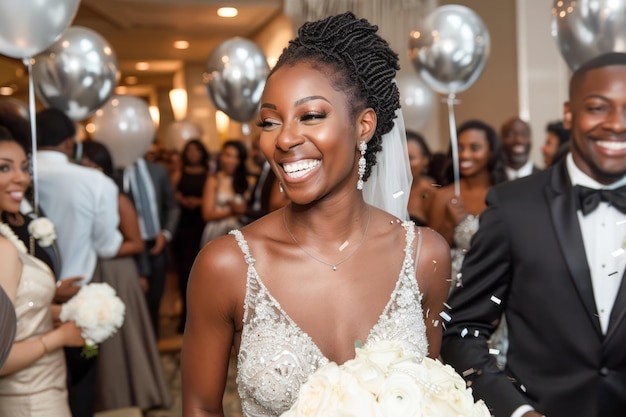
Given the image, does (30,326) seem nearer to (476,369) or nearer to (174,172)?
(476,369)

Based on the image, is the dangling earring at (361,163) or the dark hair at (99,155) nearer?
the dangling earring at (361,163)

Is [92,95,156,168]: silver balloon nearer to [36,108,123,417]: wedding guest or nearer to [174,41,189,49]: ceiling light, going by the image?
[36,108,123,417]: wedding guest

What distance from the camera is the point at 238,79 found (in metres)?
5.62

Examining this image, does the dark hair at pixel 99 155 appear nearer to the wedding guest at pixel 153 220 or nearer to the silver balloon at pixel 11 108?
the wedding guest at pixel 153 220

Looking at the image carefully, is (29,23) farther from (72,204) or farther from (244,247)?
(244,247)

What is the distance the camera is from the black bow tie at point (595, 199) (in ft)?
7.57

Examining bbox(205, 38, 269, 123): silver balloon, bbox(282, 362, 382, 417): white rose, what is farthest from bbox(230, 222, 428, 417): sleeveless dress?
bbox(205, 38, 269, 123): silver balloon

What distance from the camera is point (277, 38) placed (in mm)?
11391

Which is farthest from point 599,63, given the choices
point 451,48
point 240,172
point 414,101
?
point 240,172

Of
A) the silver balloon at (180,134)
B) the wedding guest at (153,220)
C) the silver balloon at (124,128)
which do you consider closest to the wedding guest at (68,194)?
the silver balloon at (124,128)

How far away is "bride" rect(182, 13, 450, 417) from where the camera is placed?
1753 mm

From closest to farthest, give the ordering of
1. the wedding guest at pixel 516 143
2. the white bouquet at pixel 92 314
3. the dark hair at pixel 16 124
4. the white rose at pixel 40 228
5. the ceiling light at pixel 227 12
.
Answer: the white bouquet at pixel 92 314
the white rose at pixel 40 228
the dark hair at pixel 16 124
the wedding guest at pixel 516 143
the ceiling light at pixel 227 12

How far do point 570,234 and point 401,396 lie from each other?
4.01 feet

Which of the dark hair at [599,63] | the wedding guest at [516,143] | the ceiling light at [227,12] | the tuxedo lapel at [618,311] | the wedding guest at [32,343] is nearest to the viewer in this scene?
the tuxedo lapel at [618,311]
